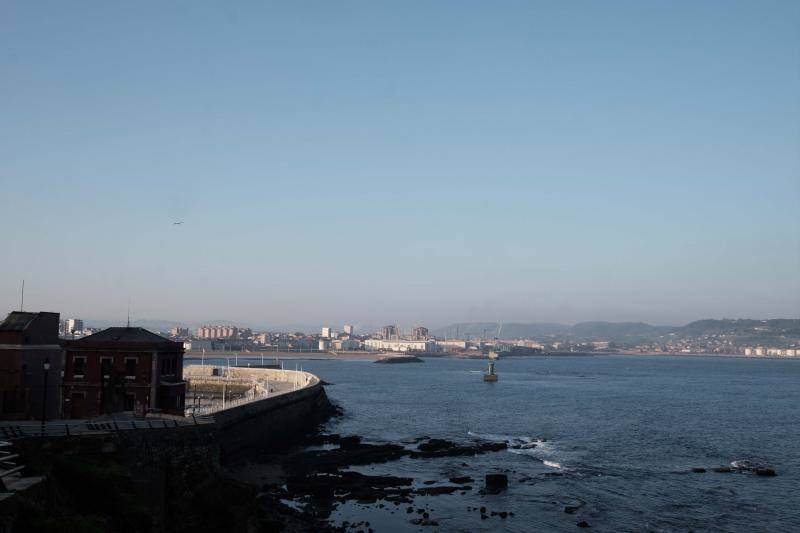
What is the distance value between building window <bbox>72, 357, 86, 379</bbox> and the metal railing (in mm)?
10478

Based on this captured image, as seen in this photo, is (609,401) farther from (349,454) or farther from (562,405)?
(349,454)

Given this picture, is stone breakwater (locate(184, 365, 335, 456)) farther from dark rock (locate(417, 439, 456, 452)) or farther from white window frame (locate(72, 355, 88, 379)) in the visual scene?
dark rock (locate(417, 439, 456, 452))

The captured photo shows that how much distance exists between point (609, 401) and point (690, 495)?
79277mm

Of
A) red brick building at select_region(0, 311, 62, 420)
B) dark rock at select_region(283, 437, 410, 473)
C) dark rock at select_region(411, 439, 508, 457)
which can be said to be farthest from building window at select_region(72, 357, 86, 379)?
dark rock at select_region(411, 439, 508, 457)

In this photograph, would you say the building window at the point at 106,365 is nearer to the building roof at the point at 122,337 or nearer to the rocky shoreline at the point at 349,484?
the building roof at the point at 122,337

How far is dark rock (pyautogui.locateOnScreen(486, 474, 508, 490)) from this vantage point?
54.6 meters

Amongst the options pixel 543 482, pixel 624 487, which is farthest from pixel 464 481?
pixel 624 487

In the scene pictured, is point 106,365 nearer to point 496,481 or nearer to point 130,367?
point 130,367

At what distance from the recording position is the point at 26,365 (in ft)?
149

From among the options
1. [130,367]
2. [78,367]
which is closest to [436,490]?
[130,367]

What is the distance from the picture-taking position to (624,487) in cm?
5628

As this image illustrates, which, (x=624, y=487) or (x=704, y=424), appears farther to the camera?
(x=704, y=424)

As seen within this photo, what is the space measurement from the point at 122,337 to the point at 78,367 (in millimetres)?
3679

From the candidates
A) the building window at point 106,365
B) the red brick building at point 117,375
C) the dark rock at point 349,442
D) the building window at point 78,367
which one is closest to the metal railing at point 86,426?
the red brick building at point 117,375
